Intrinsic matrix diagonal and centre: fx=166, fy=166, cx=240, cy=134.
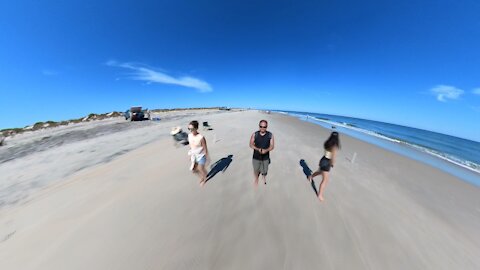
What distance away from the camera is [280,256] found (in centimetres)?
307

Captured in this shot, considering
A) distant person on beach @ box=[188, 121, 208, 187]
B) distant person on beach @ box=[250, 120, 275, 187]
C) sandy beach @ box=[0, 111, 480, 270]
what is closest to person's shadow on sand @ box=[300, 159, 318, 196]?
sandy beach @ box=[0, 111, 480, 270]

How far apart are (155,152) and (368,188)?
397 inches

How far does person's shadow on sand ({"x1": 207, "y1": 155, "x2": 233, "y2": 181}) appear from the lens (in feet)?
21.2

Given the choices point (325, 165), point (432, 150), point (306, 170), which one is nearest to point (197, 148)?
Result: point (325, 165)

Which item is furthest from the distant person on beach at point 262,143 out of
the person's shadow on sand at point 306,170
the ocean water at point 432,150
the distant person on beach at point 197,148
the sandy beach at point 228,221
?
the ocean water at point 432,150

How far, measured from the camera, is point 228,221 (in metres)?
3.93

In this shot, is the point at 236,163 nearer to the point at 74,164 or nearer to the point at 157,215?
the point at 157,215

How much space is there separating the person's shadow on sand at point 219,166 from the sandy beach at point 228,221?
24 centimetres

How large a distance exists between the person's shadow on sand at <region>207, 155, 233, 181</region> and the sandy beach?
244 millimetres

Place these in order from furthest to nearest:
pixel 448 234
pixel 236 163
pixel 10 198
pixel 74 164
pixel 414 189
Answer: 1. pixel 74 164
2. pixel 236 163
3. pixel 414 189
4. pixel 10 198
5. pixel 448 234

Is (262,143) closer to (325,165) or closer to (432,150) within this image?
(325,165)

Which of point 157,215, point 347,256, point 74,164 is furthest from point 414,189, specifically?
point 74,164

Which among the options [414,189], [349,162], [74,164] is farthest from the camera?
[349,162]

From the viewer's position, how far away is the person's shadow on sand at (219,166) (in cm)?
647
